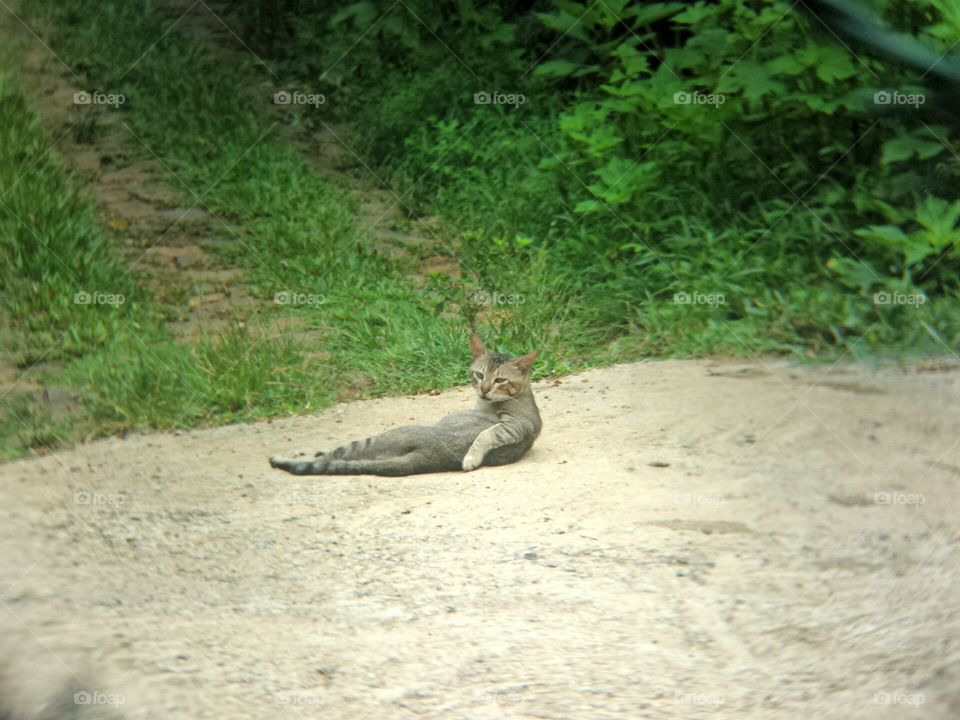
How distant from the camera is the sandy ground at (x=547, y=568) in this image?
9.01ft

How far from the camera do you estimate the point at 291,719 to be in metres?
2.62

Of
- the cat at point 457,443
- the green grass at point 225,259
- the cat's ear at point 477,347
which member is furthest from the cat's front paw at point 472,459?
the green grass at point 225,259

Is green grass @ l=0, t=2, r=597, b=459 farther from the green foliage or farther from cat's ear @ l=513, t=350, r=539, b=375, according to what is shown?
cat's ear @ l=513, t=350, r=539, b=375

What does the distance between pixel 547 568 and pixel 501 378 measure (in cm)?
153

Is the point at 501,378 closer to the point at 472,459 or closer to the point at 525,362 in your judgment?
the point at 525,362

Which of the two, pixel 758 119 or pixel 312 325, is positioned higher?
pixel 758 119

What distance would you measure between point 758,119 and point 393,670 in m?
5.19

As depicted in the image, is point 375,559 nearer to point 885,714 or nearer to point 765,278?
point 885,714

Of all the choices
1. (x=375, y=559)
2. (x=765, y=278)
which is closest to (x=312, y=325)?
(x=765, y=278)

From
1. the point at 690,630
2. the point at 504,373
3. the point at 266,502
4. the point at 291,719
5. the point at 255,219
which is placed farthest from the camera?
the point at 255,219

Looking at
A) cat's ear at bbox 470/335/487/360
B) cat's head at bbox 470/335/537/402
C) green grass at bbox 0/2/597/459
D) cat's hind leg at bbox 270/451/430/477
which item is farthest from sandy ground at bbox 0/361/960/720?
green grass at bbox 0/2/597/459

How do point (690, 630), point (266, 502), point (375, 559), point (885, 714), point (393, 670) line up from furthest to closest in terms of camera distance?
1. point (266, 502)
2. point (375, 559)
3. point (690, 630)
4. point (393, 670)
5. point (885, 714)

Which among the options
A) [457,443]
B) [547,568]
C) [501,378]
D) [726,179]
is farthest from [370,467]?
[726,179]

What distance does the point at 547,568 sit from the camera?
3664 mm
